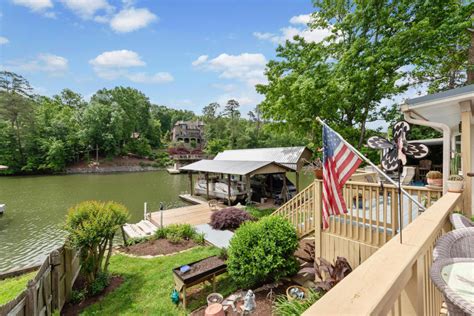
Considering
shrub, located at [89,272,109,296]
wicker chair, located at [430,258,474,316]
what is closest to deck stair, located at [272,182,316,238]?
wicker chair, located at [430,258,474,316]

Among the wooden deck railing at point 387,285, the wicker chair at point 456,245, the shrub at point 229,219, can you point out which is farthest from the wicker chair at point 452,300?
the shrub at point 229,219

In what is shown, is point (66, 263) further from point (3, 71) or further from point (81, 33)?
point (3, 71)

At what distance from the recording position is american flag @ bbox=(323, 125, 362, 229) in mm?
2875

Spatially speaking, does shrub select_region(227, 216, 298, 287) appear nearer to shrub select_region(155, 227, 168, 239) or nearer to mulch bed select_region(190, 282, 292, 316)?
mulch bed select_region(190, 282, 292, 316)

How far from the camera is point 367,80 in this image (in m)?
9.15

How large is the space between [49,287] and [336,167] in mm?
5401

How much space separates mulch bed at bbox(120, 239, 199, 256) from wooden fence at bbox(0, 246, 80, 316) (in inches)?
81.8

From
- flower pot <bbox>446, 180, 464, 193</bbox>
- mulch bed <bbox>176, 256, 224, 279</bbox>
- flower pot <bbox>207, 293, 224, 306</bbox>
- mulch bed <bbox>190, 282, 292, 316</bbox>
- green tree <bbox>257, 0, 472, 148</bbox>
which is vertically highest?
green tree <bbox>257, 0, 472, 148</bbox>

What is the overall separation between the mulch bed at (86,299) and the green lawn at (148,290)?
0.15 m

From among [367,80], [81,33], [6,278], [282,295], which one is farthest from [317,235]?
[81,33]

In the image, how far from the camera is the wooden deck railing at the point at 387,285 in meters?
0.75

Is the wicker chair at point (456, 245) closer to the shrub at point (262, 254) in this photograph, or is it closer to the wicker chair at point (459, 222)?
the wicker chair at point (459, 222)

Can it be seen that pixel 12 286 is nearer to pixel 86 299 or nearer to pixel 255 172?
pixel 86 299

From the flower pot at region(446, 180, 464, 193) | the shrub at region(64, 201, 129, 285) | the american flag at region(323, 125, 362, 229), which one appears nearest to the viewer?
the american flag at region(323, 125, 362, 229)
